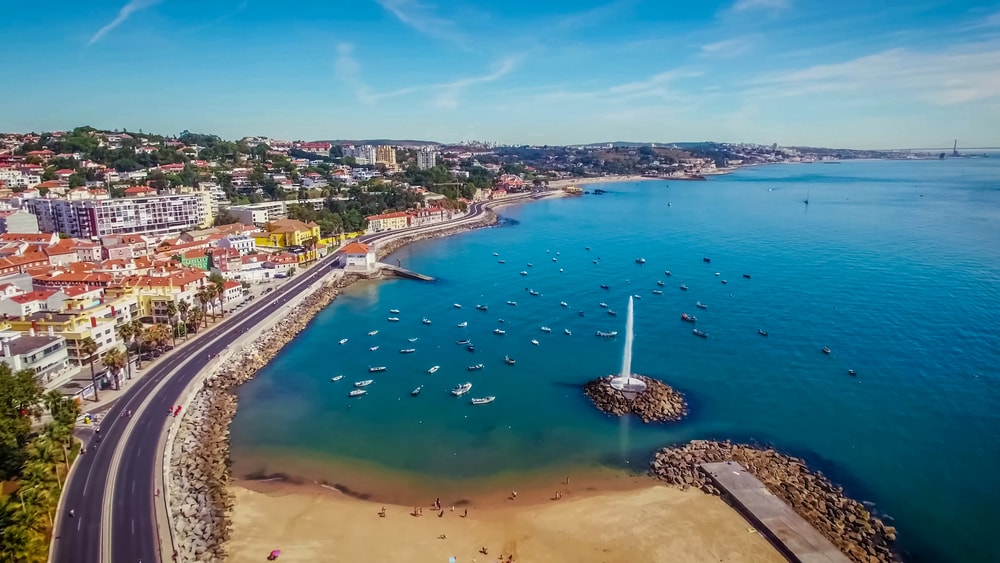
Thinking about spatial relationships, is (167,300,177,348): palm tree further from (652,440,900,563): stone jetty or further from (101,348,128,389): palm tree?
(652,440,900,563): stone jetty

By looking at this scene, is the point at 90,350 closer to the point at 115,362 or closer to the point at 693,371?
the point at 115,362

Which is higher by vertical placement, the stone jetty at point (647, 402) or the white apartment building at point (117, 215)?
the white apartment building at point (117, 215)

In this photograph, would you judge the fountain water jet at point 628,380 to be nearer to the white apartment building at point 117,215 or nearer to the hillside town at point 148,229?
the hillside town at point 148,229

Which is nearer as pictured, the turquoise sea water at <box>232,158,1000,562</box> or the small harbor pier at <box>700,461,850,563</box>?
the small harbor pier at <box>700,461,850,563</box>

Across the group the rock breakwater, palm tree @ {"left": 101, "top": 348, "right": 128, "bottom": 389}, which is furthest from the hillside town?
the rock breakwater

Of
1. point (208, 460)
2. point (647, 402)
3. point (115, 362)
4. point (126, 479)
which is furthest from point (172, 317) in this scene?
point (647, 402)

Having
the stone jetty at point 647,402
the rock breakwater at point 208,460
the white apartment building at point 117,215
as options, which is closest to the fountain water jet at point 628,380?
the stone jetty at point 647,402
